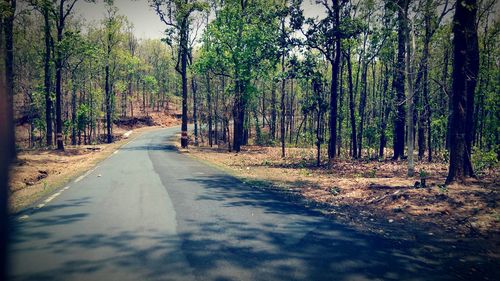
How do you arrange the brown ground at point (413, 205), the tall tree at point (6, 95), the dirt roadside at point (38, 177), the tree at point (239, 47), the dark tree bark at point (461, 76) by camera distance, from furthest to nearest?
1. the tree at point (239, 47)
2. the tall tree at point (6, 95)
3. the dark tree bark at point (461, 76)
4. the dirt roadside at point (38, 177)
5. the brown ground at point (413, 205)

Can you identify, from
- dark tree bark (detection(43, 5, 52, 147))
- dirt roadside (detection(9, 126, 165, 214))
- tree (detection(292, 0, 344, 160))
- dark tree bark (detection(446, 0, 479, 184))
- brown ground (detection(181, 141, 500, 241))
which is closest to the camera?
brown ground (detection(181, 141, 500, 241))

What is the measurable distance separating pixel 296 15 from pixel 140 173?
1312cm

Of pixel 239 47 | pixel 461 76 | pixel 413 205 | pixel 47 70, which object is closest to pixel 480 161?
pixel 461 76

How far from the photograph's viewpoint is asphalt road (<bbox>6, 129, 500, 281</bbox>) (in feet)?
16.2

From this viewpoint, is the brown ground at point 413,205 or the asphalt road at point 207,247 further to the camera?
the brown ground at point 413,205

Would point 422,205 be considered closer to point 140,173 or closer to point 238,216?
point 238,216

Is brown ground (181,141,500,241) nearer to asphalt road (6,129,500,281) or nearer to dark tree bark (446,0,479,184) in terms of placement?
dark tree bark (446,0,479,184)

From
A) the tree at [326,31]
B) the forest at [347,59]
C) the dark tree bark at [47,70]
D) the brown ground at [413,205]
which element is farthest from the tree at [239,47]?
the brown ground at [413,205]

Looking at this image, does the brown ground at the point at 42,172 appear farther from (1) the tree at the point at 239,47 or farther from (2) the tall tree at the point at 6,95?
(1) the tree at the point at 239,47

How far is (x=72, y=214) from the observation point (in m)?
8.02

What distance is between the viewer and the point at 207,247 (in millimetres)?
5898

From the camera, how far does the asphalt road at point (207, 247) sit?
493 centimetres

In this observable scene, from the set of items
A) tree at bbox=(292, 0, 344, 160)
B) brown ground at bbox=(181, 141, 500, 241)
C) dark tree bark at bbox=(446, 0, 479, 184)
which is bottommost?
brown ground at bbox=(181, 141, 500, 241)

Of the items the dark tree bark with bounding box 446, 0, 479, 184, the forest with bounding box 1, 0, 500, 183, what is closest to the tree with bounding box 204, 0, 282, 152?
the forest with bounding box 1, 0, 500, 183
